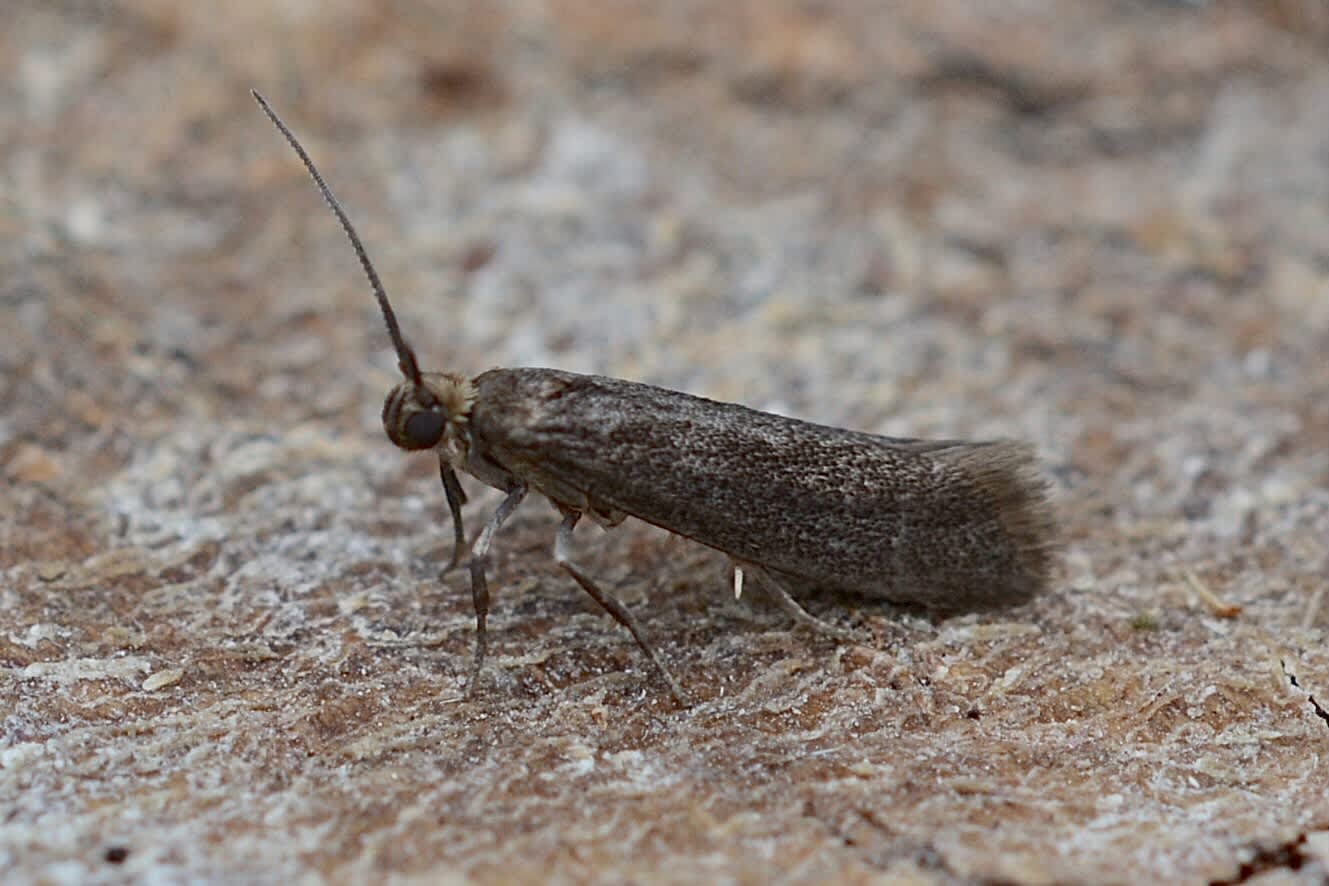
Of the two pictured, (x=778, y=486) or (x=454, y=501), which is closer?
(x=778, y=486)

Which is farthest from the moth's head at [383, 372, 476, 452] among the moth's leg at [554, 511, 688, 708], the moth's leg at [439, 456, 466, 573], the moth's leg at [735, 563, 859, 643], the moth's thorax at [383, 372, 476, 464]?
the moth's leg at [735, 563, 859, 643]

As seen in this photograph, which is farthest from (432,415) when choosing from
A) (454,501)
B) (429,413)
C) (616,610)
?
(616,610)

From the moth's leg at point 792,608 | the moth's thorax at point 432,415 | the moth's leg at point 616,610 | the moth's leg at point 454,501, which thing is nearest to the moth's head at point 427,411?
the moth's thorax at point 432,415

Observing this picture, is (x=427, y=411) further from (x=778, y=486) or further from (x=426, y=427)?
(x=778, y=486)

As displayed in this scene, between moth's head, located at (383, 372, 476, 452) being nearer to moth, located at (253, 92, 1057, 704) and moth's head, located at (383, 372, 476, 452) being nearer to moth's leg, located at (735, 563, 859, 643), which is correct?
A: moth, located at (253, 92, 1057, 704)

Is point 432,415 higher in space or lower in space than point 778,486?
higher

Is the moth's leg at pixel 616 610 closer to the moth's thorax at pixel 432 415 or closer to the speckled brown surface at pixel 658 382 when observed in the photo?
the speckled brown surface at pixel 658 382

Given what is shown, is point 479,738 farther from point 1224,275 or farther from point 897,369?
point 1224,275

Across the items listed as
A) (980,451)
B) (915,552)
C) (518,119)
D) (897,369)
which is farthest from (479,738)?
(518,119)
